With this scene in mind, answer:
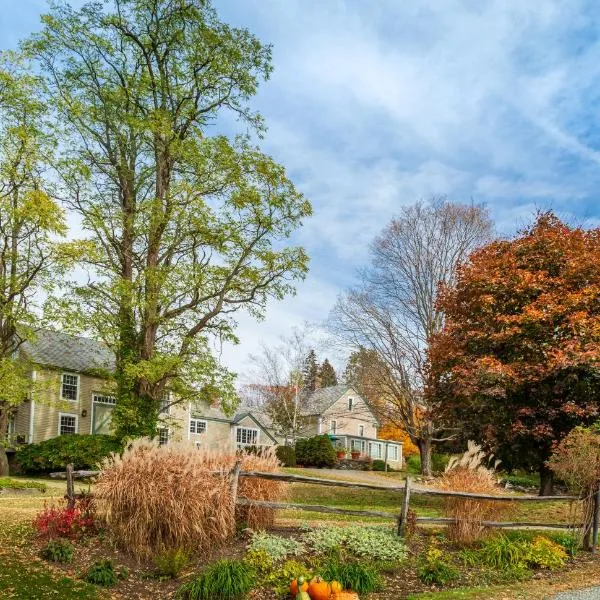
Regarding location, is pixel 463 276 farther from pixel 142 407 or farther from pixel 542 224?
pixel 142 407

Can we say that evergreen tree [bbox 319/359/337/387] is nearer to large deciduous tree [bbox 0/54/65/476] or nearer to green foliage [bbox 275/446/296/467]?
green foliage [bbox 275/446/296/467]

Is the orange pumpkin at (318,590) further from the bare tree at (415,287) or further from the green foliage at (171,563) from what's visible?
the bare tree at (415,287)

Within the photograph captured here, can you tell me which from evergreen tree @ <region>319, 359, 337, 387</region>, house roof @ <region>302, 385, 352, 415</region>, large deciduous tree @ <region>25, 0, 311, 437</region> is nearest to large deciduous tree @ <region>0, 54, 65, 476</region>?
large deciduous tree @ <region>25, 0, 311, 437</region>

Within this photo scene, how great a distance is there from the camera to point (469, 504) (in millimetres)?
10023

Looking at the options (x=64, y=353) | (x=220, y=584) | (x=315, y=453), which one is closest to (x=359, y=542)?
(x=220, y=584)

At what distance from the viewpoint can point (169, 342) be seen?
23.1 meters

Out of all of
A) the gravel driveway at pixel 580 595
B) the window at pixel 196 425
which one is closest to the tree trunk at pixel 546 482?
the gravel driveway at pixel 580 595

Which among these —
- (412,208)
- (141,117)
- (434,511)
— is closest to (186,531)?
(434,511)

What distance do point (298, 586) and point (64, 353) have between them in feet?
90.5

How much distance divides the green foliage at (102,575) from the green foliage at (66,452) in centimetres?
1566

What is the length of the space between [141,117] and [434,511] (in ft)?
A: 55.3

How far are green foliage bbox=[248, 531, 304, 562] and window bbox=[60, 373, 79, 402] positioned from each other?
81.0 ft

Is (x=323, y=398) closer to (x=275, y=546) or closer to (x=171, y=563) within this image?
(x=275, y=546)

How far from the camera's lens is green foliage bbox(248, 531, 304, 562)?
8438 mm
